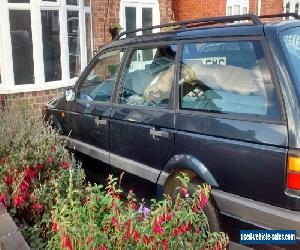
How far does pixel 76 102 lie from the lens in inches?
183

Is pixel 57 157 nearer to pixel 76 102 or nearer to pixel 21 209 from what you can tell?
pixel 21 209

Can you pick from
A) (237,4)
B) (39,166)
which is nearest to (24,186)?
(39,166)

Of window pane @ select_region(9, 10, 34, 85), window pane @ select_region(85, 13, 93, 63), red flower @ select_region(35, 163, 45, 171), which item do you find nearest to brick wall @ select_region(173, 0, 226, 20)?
window pane @ select_region(85, 13, 93, 63)

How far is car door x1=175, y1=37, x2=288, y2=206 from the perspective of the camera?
103 inches

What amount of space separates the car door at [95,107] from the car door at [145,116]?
0.56ft

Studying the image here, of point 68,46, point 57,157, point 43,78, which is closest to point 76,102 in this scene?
point 57,157

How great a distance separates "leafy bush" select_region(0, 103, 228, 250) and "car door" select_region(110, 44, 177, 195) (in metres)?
0.44

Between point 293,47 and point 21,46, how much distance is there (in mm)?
6437

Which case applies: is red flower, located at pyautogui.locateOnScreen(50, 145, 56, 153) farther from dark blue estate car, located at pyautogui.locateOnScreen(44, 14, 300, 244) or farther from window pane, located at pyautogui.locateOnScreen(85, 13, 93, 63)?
window pane, located at pyautogui.locateOnScreen(85, 13, 93, 63)

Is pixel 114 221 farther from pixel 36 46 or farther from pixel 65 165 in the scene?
pixel 36 46

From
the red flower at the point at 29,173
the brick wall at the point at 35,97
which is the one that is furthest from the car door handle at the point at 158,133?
the brick wall at the point at 35,97

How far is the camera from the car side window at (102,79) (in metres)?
4.21

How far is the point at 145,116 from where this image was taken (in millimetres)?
3588

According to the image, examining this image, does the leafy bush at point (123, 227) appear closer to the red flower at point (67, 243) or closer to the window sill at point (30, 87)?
the red flower at point (67, 243)
